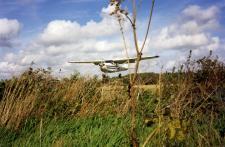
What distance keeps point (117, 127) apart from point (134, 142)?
5.36 m

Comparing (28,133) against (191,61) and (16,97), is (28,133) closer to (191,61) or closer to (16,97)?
(16,97)

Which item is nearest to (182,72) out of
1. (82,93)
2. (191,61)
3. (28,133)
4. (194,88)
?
(191,61)

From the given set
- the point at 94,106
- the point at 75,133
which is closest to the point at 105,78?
the point at 94,106

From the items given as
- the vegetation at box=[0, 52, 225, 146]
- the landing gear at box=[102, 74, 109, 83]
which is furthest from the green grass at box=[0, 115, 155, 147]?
the landing gear at box=[102, 74, 109, 83]

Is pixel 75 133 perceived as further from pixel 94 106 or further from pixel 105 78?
pixel 105 78

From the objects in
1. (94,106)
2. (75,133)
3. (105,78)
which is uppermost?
(105,78)

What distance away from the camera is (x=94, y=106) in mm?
10898

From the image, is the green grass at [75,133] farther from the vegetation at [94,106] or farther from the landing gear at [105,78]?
the landing gear at [105,78]

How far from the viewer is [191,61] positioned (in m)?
12.5

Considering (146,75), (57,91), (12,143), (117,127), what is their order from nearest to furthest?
(12,143) < (117,127) < (57,91) < (146,75)

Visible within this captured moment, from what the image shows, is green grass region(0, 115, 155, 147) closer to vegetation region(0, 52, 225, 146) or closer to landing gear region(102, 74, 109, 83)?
vegetation region(0, 52, 225, 146)

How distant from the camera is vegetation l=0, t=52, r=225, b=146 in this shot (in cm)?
740

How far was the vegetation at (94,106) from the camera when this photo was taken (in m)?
7.40

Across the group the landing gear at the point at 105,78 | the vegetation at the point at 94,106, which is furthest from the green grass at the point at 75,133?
the landing gear at the point at 105,78
